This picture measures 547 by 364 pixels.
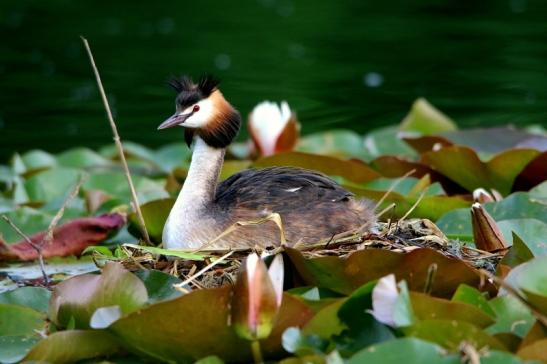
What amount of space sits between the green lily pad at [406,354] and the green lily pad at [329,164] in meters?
3.08

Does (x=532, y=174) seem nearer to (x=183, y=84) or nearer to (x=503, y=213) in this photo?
(x=503, y=213)

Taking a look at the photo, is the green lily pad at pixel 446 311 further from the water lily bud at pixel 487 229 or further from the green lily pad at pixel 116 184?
the green lily pad at pixel 116 184

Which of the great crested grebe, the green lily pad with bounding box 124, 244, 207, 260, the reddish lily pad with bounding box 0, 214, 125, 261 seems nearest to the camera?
the green lily pad with bounding box 124, 244, 207, 260

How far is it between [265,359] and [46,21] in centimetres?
1108

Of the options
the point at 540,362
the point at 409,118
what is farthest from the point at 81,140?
the point at 540,362

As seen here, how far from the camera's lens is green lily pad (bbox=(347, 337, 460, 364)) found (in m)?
2.92

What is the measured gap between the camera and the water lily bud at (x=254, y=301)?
326 cm

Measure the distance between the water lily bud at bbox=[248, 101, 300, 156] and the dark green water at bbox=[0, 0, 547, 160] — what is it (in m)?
1.94

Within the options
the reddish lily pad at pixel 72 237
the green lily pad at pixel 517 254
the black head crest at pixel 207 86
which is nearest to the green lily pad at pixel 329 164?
the reddish lily pad at pixel 72 237

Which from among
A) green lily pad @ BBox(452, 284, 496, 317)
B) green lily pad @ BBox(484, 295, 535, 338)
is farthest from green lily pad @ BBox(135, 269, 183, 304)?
green lily pad @ BBox(484, 295, 535, 338)

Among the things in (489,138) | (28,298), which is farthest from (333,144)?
(28,298)

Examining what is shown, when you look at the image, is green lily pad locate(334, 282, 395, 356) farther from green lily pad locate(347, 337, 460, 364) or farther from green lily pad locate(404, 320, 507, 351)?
green lily pad locate(347, 337, 460, 364)

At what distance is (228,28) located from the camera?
13.4 metres

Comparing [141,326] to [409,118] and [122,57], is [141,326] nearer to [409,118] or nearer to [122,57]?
[409,118]
